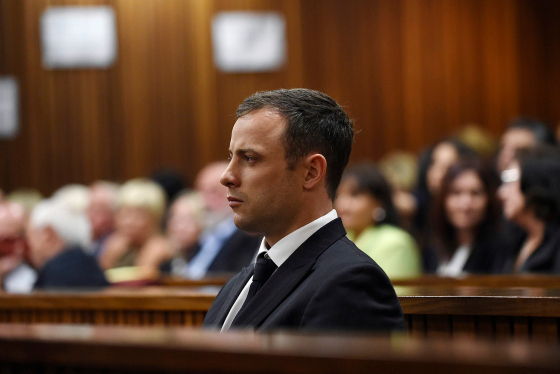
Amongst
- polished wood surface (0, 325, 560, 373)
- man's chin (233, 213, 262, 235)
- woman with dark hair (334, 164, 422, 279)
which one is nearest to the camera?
polished wood surface (0, 325, 560, 373)

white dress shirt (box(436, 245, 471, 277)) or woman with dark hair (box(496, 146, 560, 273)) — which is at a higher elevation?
woman with dark hair (box(496, 146, 560, 273))

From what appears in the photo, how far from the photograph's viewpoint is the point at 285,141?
1.75m

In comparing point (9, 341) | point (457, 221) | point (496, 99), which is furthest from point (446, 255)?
point (496, 99)

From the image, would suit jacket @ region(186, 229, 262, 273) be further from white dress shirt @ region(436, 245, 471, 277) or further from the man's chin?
the man's chin

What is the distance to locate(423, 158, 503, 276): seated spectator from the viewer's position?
3.99 m

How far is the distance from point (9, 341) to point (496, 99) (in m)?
7.79

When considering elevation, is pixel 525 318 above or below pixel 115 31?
below

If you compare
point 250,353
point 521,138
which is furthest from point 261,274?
point 521,138

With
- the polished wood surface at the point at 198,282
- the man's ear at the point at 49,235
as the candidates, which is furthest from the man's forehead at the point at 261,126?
the man's ear at the point at 49,235

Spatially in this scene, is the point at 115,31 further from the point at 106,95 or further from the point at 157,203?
the point at 157,203

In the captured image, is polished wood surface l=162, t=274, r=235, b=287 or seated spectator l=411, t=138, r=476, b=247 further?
seated spectator l=411, t=138, r=476, b=247

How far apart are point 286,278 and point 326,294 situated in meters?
0.18

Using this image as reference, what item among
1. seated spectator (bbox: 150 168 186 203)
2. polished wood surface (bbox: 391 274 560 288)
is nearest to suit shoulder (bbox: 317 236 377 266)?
polished wood surface (bbox: 391 274 560 288)

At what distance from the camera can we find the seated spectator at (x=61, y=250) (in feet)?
12.3
